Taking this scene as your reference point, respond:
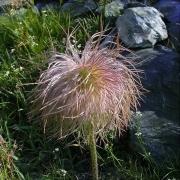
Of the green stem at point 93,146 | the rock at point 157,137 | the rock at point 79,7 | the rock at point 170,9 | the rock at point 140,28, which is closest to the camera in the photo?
the green stem at point 93,146

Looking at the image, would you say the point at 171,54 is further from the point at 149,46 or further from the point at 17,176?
the point at 17,176

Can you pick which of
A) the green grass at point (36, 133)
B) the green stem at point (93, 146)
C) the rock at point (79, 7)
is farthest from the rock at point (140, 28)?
the green stem at point (93, 146)

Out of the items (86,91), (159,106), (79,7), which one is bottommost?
(159,106)

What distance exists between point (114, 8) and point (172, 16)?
1.67 ft

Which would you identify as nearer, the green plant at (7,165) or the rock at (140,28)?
the green plant at (7,165)

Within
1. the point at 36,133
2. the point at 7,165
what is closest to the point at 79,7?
the point at 36,133

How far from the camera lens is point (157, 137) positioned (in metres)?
3.66

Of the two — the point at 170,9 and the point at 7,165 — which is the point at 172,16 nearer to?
the point at 170,9

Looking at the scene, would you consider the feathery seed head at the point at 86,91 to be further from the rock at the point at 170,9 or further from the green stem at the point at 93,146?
the rock at the point at 170,9

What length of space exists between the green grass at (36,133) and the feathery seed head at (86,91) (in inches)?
12.0

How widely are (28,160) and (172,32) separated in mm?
1577

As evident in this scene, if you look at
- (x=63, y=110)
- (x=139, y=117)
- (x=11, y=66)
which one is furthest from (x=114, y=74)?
(x=11, y=66)

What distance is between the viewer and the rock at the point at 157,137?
11.8 feet

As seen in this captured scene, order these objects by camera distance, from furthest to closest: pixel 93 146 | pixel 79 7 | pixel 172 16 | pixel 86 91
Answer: pixel 79 7 → pixel 172 16 → pixel 93 146 → pixel 86 91
